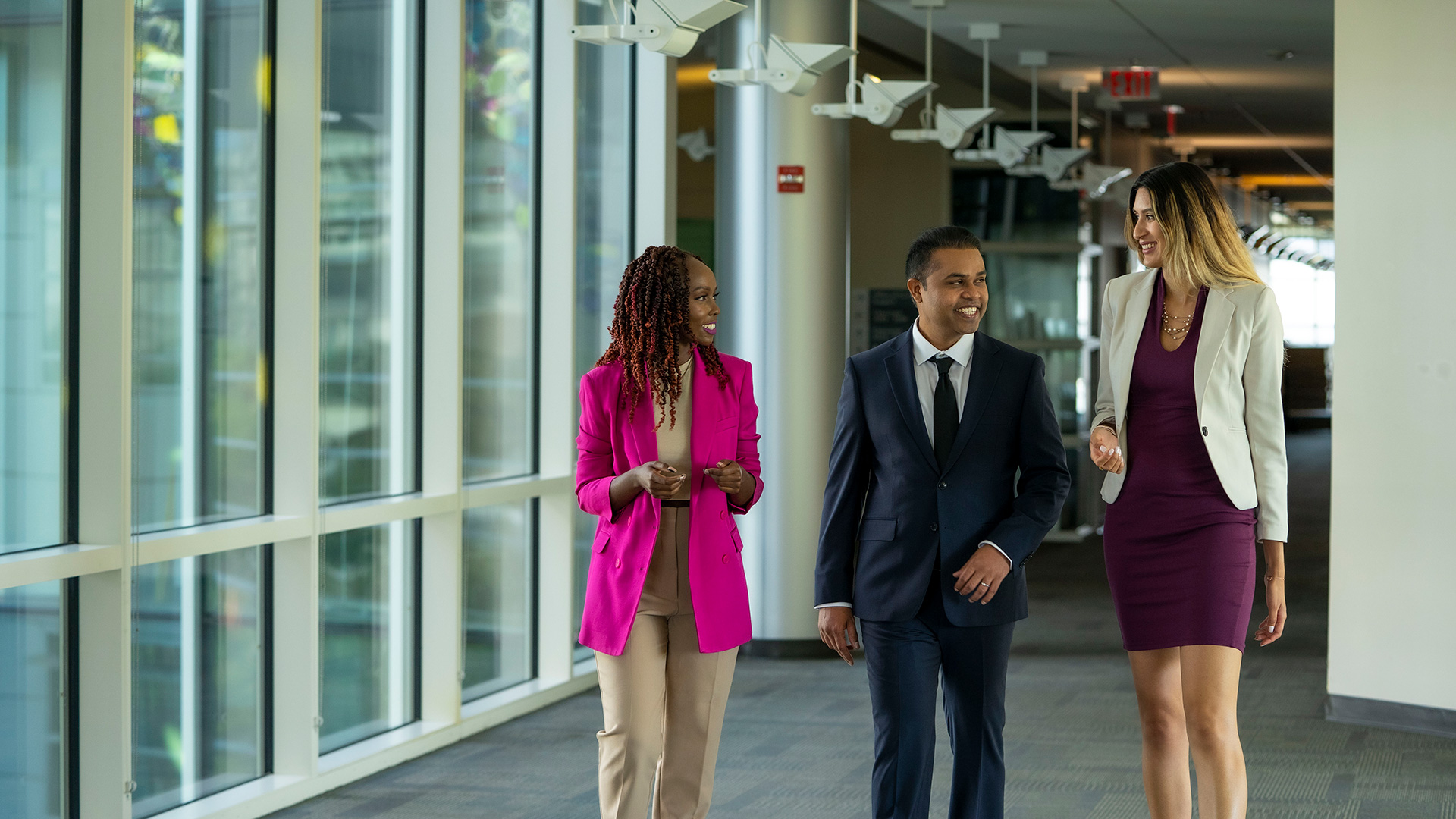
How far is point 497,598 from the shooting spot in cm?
632

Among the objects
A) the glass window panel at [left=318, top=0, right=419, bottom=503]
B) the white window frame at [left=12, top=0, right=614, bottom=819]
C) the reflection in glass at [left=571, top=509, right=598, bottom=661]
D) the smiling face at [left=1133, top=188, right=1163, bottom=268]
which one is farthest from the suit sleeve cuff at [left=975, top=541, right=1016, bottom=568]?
the reflection in glass at [left=571, top=509, right=598, bottom=661]

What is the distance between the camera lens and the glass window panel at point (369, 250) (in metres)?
5.20

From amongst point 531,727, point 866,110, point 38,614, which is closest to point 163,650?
point 38,614

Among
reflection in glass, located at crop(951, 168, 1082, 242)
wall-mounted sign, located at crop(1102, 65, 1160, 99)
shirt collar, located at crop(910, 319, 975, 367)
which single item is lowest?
shirt collar, located at crop(910, 319, 975, 367)

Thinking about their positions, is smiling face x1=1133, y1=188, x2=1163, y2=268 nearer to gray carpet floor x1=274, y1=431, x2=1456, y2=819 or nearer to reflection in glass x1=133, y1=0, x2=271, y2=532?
gray carpet floor x1=274, y1=431, x2=1456, y2=819

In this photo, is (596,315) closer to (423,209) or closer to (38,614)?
(423,209)

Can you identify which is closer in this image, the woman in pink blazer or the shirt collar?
the shirt collar

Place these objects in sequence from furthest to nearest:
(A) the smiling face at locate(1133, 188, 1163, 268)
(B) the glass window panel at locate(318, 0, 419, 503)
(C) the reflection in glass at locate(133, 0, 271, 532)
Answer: (B) the glass window panel at locate(318, 0, 419, 503), (C) the reflection in glass at locate(133, 0, 271, 532), (A) the smiling face at locate(1133, 188, 1163, 268)

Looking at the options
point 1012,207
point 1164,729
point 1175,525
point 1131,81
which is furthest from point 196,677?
point 1012,207

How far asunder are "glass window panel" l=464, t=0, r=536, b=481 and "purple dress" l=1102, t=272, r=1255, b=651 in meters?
3.54

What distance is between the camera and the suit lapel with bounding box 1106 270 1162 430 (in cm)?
316

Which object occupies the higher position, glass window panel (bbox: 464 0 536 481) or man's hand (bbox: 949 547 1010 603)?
glass window panel (bbox: 464 0 536 481)

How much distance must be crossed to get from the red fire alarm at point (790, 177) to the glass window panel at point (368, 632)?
273 centimetres

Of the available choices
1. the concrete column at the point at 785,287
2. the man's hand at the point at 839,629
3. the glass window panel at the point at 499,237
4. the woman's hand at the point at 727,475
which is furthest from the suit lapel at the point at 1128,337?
the concrete column at the point at 785,287
